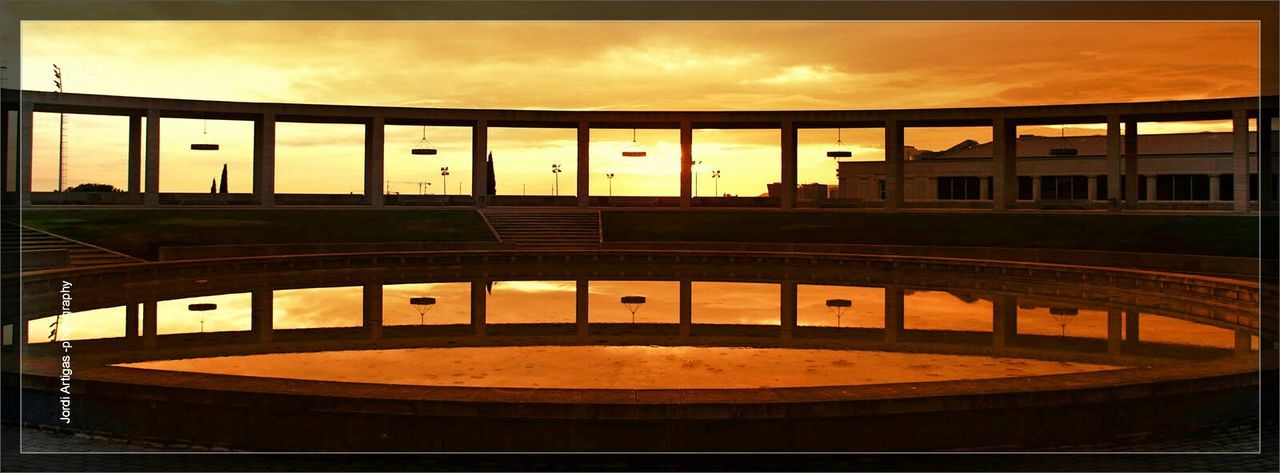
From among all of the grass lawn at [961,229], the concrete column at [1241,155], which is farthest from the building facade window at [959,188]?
the grass lawn at [961,229]

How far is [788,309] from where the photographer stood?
20906 mm

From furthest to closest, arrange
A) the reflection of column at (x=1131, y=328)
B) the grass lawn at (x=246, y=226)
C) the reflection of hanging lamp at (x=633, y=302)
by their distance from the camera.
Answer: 1. the grass lawn at (x=246, y=226)
2. the reflection of hanging lamp at (x=633, y=302)
3. the reflection of column at (x=1131, y=328)

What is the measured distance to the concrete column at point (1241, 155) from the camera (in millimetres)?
46344

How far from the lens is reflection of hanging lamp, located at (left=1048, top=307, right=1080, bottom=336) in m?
19.0

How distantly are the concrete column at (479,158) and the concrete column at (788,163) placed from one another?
16800 millimetres

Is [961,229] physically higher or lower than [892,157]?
lower

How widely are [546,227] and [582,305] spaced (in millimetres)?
24196

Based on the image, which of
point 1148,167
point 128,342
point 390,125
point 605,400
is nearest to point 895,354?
point 605,400

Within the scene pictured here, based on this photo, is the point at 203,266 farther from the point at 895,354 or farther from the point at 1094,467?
the point at 1094,467

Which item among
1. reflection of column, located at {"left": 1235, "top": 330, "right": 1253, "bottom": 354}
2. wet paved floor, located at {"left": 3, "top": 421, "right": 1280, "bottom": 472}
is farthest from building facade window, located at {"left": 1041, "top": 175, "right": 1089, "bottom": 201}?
wet paved floor, located at {"left": 3, "top": 421, "right": 1280, "bottom": 472}

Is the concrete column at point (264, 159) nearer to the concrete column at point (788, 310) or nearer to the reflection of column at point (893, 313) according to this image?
the concrete column at point (788, 310)

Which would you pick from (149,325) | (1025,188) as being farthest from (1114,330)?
(1025,188)

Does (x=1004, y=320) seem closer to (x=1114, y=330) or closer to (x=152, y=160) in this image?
(x=1114, y=330)

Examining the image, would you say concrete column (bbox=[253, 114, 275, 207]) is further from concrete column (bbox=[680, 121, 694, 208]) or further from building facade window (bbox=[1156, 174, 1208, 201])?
building facade window (bbox=[1156, 174, 1208, 201])
